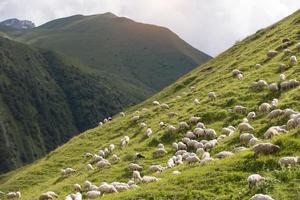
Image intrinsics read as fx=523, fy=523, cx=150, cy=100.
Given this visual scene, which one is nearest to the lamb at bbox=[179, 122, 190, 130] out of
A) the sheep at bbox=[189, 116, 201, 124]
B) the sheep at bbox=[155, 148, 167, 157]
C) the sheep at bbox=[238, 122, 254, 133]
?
the sheep at bbox=[189, 116, 201, 124]

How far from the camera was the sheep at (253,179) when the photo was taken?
1709cm

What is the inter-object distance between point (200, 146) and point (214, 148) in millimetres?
1772

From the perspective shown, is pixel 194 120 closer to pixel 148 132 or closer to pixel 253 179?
pixel 148 132

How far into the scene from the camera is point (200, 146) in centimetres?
2953

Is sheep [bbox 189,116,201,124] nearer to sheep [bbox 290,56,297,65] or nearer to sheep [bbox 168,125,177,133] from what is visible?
sheep [bbox 168,125,177,133]

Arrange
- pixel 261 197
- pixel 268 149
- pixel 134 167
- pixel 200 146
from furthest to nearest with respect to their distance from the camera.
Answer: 1. pixel 134 167
2. pixel 200 146
3. pixel 268 149
4. pixel 261 197

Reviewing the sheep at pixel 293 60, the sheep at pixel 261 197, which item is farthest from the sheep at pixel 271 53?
the sheep at pixel 261 197

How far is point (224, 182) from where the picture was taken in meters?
18.2

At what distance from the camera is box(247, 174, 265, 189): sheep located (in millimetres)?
17094

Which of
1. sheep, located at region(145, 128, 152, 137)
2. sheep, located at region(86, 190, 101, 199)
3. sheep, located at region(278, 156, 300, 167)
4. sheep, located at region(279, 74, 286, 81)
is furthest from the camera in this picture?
sheep, located at region(145, 128, 152, 137)

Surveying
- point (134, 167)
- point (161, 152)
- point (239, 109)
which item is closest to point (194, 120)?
point (239, 109)

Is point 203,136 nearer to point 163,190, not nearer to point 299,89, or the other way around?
point 299,89

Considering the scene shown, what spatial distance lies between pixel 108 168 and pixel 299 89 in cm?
1321

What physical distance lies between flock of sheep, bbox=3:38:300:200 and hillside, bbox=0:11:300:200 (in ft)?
1.23
